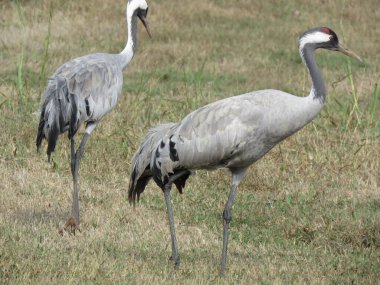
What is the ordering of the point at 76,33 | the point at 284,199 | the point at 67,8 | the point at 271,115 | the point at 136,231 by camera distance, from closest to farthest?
the point at 271,115
the point at 136,231
the point at 284,199
the point at 76,33
the point at 67,8

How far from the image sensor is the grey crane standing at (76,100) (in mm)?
8341

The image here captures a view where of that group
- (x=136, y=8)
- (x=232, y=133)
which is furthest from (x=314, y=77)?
(x=136, y=8)

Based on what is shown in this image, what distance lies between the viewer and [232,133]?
7074 millimetres

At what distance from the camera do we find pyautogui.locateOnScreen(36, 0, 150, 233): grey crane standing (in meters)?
8.34

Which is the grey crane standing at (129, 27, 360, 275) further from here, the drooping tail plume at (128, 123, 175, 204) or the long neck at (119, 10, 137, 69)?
the long neck at (119, 10, 137, 69)

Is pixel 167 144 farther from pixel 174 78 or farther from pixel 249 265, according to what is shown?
pixel 174 78

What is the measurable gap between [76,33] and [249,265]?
10807 millimetres

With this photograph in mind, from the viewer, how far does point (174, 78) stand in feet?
50.8

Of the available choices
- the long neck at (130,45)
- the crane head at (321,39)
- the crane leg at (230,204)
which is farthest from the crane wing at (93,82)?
the crane head at (321,39)

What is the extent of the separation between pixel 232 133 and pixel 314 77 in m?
0.80

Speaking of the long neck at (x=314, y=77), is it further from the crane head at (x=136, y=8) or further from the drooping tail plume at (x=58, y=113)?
the crane head at (x=136, y=8)

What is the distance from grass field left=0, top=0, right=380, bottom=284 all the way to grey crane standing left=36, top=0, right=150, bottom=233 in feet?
2.18

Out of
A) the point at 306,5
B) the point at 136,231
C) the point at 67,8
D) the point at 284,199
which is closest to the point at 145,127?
the point at 284,199

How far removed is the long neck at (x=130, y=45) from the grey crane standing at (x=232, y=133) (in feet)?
5.98
